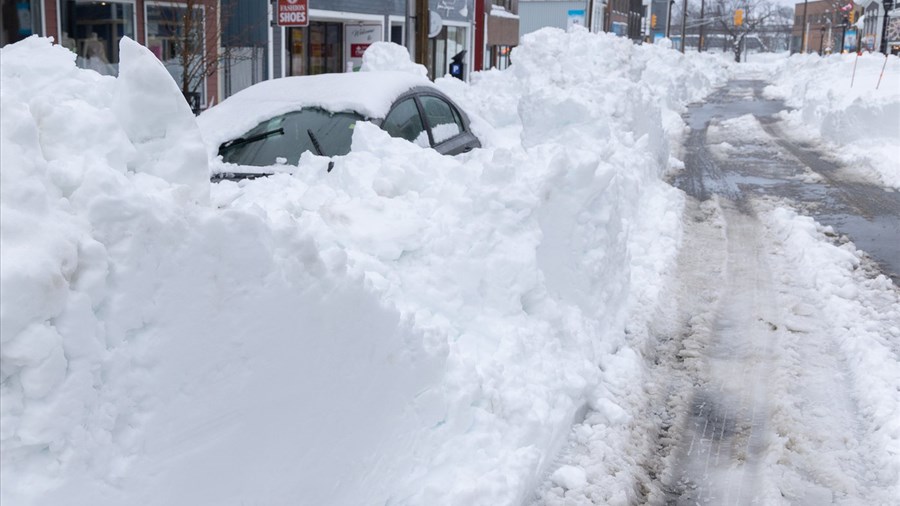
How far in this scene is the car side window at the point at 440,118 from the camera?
26.6 feet

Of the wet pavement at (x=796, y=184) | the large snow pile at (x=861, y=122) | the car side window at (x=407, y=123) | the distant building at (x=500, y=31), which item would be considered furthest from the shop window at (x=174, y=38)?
the distant building at (x=500, y=31)

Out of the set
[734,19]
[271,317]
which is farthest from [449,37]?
[734,19]

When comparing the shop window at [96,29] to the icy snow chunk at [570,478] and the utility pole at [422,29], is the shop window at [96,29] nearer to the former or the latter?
the utility pole at [422,29]

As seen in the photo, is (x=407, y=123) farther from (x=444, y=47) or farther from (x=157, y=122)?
(x=444, y=47)

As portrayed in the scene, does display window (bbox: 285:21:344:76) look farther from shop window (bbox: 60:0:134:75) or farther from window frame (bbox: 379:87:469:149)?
window frame (bbox: 379:87:469:149)

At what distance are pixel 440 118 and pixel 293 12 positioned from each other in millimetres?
9062

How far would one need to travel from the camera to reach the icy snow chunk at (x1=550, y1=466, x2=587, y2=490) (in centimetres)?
445

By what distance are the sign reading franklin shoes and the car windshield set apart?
944 cm

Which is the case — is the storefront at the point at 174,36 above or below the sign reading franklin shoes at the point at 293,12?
below

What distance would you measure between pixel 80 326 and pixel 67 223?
0.29 m

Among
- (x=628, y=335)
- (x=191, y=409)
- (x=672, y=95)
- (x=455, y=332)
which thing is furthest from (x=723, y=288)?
(x=672, y=95)

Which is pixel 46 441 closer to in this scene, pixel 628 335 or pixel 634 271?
pixel 628 335

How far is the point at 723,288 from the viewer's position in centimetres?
820

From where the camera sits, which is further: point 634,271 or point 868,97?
point 868,97
